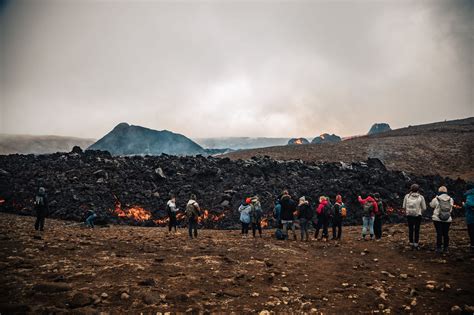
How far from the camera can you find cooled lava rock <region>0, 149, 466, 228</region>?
2303 centimetres

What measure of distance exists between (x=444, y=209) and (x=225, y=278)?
8563 mm

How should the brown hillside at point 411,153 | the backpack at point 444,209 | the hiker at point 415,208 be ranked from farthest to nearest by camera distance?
the brown hillside at point 411,153 < the hiker at point 415,208 < the backpack at point 444,209

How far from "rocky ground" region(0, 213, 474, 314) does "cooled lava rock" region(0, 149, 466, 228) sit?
10301mm

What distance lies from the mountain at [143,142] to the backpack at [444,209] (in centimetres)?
11427

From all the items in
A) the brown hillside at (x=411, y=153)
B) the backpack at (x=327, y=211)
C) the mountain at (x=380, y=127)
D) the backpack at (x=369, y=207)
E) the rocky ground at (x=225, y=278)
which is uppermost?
the mountain at (x=380, y=127)

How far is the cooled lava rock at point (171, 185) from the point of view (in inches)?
907

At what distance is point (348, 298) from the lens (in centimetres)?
706

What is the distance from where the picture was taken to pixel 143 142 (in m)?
126

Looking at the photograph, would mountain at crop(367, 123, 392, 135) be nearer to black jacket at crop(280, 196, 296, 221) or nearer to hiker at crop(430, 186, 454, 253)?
black jacket at crop(280, 196, 296, 221)

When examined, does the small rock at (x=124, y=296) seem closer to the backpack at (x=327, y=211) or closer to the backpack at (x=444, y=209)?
the backpack at (x=327, y=211)

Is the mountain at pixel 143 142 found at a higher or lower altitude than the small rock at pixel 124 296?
higher

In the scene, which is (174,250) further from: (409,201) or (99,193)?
(99,193)

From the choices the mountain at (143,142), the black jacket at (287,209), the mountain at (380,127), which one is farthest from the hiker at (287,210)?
the mountain at (380,127)

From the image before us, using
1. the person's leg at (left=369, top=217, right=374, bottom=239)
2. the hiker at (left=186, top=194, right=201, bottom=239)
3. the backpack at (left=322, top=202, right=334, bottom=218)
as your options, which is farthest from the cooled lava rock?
the backpack at (left=322, top=202, right=334, bottom=218)
